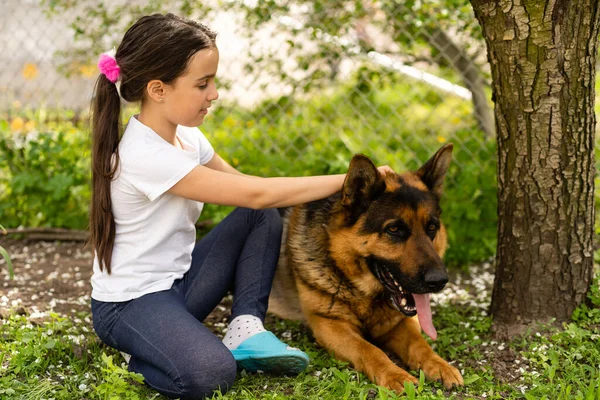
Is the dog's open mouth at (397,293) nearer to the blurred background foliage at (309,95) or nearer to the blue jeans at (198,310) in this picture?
the blue jeans at (198,310)

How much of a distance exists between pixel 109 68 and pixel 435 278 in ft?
5.59

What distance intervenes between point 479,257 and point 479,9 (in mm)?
2065

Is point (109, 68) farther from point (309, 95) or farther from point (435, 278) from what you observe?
point (309, 95)

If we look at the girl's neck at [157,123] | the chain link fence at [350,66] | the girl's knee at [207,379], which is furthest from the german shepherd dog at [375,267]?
the chain link fence at [350,66]

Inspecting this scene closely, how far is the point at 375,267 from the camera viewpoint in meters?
3.16

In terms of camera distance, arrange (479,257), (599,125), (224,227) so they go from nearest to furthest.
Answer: (224,227) → (479,257) → (599,125)

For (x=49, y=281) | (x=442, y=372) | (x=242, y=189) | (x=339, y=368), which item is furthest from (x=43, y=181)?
(x=442, y=372)

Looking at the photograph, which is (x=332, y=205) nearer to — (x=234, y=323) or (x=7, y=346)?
(x=234, y=323)

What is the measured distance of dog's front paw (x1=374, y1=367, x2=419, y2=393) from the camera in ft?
9.29

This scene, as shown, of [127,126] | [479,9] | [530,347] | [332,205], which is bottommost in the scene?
[530,347]

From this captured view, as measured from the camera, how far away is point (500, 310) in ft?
11.6

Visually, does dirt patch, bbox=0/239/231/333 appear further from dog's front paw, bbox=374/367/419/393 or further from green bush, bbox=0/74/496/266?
dog's front paw, bbox=374/367/419/393

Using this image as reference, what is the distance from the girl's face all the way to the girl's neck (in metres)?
0.06

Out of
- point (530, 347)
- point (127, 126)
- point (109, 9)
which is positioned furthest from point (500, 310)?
point (109, 9)
